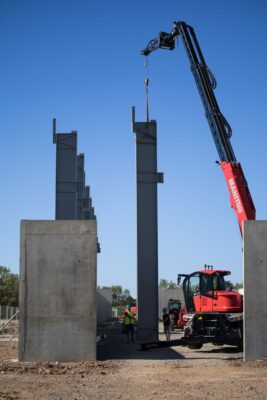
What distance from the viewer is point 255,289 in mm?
15258

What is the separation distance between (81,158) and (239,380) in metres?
17.7

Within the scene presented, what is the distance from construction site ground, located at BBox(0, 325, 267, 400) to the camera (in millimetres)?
10492

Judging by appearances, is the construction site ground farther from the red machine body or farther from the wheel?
the red machine body

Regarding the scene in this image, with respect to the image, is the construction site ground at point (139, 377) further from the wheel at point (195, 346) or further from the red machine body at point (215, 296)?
the red machine body at point (215, 296)

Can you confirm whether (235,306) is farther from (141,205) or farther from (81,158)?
(81,158)

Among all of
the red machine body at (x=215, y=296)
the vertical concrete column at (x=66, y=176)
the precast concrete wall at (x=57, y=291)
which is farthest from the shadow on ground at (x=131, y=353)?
the vertical concrete column at (x=66, y=176)

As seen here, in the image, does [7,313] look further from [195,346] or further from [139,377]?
[139,377]

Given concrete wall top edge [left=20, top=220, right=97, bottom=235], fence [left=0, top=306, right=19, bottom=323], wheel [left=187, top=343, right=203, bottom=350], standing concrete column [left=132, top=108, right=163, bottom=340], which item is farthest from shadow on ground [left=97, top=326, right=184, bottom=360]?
fence [left=0, top=306, right=19, bottom=323]

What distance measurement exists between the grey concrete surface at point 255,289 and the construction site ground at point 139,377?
490 mm

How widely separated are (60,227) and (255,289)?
5.46 meters

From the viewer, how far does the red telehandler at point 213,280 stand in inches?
684

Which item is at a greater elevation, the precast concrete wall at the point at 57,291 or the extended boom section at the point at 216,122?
the extended boom section at the point at 216,122

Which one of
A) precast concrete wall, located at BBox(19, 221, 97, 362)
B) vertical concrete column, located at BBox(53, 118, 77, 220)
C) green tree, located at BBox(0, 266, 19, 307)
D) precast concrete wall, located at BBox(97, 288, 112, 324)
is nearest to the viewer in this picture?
precast concrete wall, located at BBox(19, 221, 97, 362)

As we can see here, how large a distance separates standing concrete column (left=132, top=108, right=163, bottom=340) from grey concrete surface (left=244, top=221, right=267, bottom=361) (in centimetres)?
776
